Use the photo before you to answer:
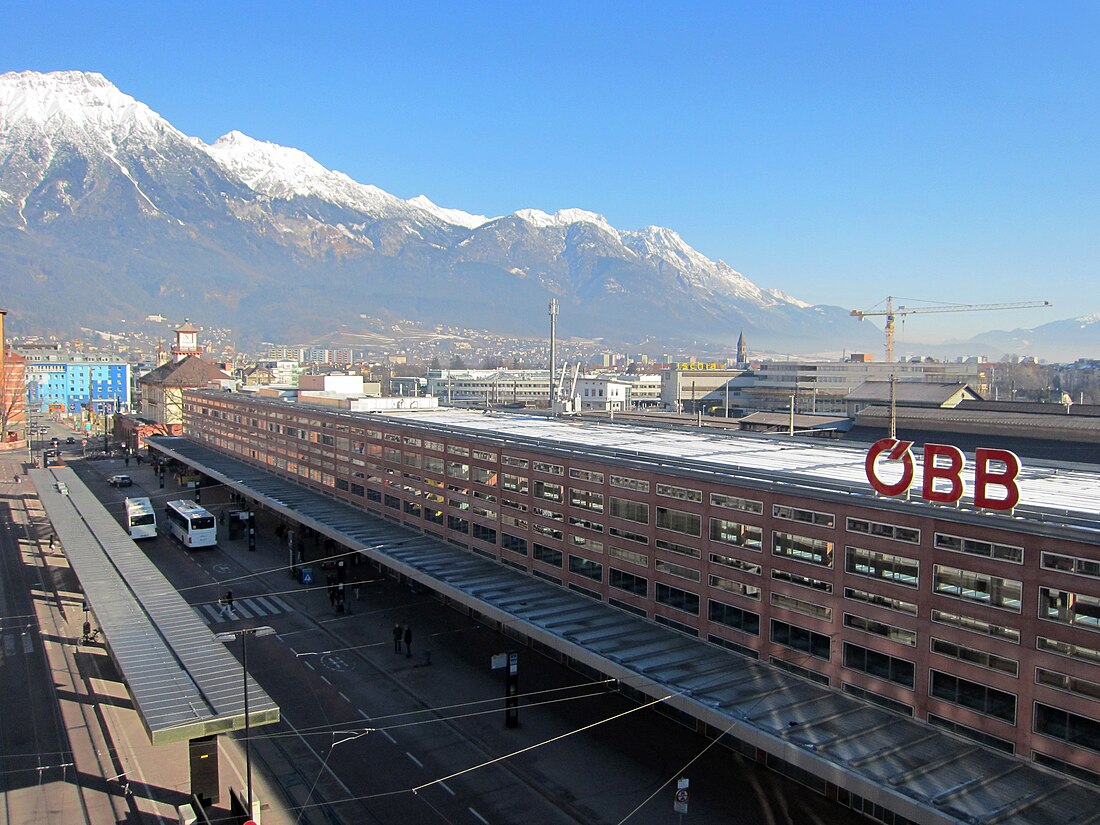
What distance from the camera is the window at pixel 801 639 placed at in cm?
3112

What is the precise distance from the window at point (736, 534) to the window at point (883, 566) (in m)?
4.22

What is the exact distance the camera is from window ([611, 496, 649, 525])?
130 ft

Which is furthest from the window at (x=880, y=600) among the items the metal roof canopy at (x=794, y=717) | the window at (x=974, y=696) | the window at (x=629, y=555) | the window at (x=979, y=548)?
the window at (x=629, y=555)

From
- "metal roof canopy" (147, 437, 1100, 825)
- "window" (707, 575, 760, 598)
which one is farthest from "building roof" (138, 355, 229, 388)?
"window" (707, 575, 760, 598)

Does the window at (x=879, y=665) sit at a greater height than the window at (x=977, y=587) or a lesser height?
lesser

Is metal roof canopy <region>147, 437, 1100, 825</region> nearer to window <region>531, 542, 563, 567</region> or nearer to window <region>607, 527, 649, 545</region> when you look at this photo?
window <region>531, 542, 563, 567</region>

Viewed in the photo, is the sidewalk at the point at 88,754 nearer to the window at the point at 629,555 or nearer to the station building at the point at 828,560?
the window at the point at 629,555

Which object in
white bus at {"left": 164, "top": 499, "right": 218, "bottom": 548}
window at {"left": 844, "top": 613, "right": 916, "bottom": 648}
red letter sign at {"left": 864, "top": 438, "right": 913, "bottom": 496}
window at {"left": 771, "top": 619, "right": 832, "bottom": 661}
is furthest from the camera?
white bus at {"left": 164, "top": 499, "right": 218, "bottom": 548}

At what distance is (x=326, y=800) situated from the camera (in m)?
29.6

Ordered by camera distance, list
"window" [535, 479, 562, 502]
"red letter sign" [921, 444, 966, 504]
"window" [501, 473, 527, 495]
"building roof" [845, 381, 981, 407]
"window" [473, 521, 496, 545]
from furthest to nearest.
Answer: "building roof" [845, 381, 981, 407]
"window" [473, 521, 496, 545]
"window" [501, 473, 527, 495]
"window" [535, 479, 562, 502]
"red letter sign" [921, 444, 966, 504]

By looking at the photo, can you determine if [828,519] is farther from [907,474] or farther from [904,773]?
[904,773]

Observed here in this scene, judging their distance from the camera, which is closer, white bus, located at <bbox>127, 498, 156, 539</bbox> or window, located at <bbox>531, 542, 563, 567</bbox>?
window, located at <bbox>531, 542, 563, 567</bbox>

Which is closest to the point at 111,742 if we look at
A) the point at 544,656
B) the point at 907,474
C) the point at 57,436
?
the point at 544,656

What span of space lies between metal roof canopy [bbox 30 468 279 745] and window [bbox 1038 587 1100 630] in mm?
24074
